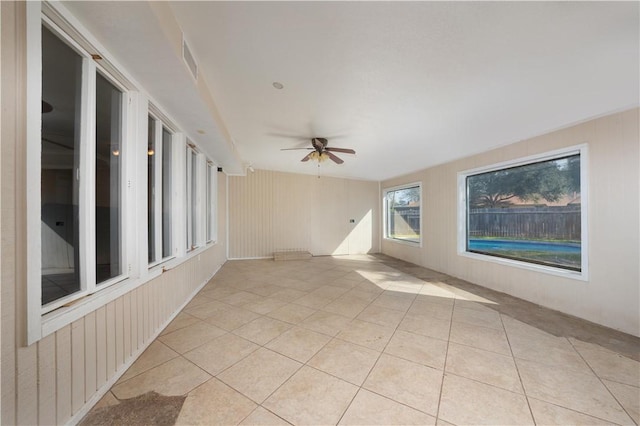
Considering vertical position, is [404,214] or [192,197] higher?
[192,197]

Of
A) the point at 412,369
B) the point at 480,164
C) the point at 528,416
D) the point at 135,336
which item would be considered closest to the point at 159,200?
the point at 135,336

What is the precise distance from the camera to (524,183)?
12.8 ft

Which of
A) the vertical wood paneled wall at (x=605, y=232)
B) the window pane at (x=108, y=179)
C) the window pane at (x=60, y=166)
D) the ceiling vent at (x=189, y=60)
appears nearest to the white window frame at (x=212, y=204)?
the window pane at (x=108, y=179)

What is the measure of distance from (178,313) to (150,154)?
2.07 metres

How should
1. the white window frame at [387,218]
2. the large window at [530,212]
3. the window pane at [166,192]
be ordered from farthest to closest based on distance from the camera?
the white window frame at [387,218] → the large window at [530,212] → the window pane at [166,192]

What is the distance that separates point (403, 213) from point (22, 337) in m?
7.27

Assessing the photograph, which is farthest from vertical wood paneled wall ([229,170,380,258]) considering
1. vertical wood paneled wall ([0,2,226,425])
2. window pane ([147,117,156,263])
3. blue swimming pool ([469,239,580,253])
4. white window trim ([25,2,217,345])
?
vertical wood paneled wall ([0,2,226,425])

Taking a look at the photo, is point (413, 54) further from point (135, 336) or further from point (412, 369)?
point (135, 336)

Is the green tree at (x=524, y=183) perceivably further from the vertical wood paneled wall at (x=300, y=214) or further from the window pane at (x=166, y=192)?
the window pane at (x=166, y=192)

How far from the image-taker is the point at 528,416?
151 centimetres

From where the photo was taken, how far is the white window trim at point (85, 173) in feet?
3.65

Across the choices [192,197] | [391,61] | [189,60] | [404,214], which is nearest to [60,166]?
[189,60]

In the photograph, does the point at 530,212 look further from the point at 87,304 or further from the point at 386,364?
the point at 87,304

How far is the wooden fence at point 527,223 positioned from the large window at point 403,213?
1.64m
